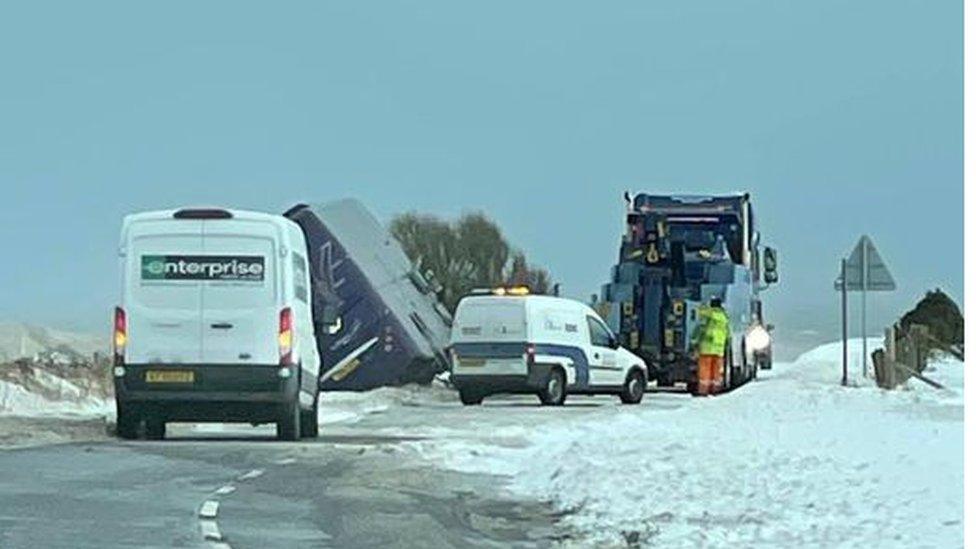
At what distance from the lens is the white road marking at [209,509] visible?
14586 mm

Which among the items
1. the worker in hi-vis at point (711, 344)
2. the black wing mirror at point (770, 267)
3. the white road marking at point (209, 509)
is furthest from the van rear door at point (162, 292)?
the black wing mirror at point (770, 267)

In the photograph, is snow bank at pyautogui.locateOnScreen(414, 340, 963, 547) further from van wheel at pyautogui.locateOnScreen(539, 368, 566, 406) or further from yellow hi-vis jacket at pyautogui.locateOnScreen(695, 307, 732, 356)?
yellow hi-vis jacket at pyautogui.locateOnScreen(695, 307, 732, 356)

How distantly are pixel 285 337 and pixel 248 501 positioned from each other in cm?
720

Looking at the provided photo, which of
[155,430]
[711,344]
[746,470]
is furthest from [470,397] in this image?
[746,470]

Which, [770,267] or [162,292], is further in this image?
[770,267]

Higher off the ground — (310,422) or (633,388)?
(633,388)

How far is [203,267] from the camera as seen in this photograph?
2284cm

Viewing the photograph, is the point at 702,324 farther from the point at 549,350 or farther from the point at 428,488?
the point at 428,488

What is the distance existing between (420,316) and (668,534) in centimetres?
2827

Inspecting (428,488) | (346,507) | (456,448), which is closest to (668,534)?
(346,507)

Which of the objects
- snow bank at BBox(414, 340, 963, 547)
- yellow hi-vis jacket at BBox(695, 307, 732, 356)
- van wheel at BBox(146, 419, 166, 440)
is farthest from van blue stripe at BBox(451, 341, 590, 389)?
van wheel at BBox(146, 419, 166, 440)

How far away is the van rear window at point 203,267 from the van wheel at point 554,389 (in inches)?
520

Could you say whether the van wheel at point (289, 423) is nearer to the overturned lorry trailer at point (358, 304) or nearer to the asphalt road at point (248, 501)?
the asphalt road at point (248, 501)

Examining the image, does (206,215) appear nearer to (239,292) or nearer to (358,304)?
(239,292)
